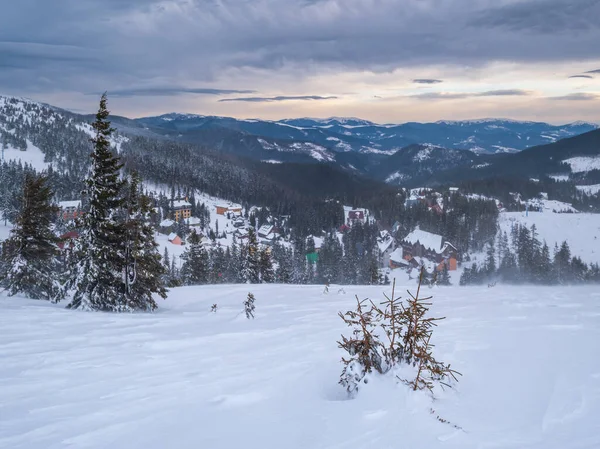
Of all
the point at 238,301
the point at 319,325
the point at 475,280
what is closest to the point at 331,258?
the point at 475,280

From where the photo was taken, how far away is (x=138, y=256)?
13.9 meters

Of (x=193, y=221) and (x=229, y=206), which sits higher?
(x=229, y=206)

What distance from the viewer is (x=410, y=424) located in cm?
312

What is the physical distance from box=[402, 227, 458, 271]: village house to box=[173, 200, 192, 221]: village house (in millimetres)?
82012

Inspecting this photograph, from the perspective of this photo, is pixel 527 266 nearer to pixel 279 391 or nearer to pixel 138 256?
pixel 138 256

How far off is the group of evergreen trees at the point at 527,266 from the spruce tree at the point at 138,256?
120 ft

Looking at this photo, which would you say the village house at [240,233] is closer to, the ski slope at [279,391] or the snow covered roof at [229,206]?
the snow covered roof at [229,206]

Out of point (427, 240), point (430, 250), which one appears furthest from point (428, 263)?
point (427, 240)

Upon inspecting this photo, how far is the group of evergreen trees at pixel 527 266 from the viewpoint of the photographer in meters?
54.6

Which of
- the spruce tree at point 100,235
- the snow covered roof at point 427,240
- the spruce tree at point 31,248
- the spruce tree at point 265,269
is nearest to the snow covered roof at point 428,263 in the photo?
the snow covered roof at point 427,240

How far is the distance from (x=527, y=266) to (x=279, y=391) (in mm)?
74619

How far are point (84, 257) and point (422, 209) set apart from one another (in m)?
127

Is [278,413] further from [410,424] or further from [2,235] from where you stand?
[2,235]

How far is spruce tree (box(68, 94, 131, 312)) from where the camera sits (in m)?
12.6
